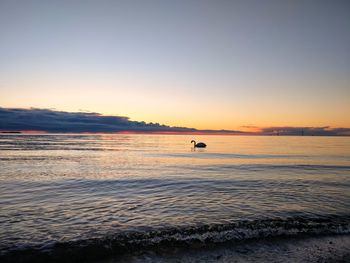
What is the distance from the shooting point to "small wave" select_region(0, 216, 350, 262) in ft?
25.2

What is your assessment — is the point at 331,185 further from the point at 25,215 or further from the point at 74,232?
the point at 25,215

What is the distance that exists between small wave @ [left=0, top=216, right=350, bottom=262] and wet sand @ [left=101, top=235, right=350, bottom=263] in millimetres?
473

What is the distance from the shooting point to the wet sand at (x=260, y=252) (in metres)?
7.37

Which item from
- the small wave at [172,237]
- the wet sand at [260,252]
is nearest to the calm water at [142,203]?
the small wave at [172,237]

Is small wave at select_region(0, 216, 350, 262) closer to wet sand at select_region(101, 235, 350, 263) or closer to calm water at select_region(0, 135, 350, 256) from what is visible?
calm water at select_region(0, 135, 350, 256)

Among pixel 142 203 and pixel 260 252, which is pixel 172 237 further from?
pixel 142 203

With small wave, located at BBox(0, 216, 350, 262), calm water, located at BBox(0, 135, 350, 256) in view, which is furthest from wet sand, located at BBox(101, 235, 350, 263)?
calm water, located at BBox(0, 135, 350, 256)

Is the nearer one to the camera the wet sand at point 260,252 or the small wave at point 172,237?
the wet sand at point 260,252

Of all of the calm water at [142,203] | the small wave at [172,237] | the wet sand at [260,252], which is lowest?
the calm water at [142,203]

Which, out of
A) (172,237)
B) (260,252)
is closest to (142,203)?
(172,237)

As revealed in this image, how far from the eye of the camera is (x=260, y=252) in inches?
312

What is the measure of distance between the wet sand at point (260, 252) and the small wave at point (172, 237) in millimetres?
473

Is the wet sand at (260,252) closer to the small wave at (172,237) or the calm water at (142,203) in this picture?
the small wave at (172,237)

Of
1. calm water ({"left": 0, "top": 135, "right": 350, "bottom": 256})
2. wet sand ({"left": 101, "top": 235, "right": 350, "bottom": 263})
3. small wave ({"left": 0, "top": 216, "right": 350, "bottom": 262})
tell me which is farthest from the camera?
calm water ({"left": 0, "top": 135, "right": 350, "bottom": 256})
